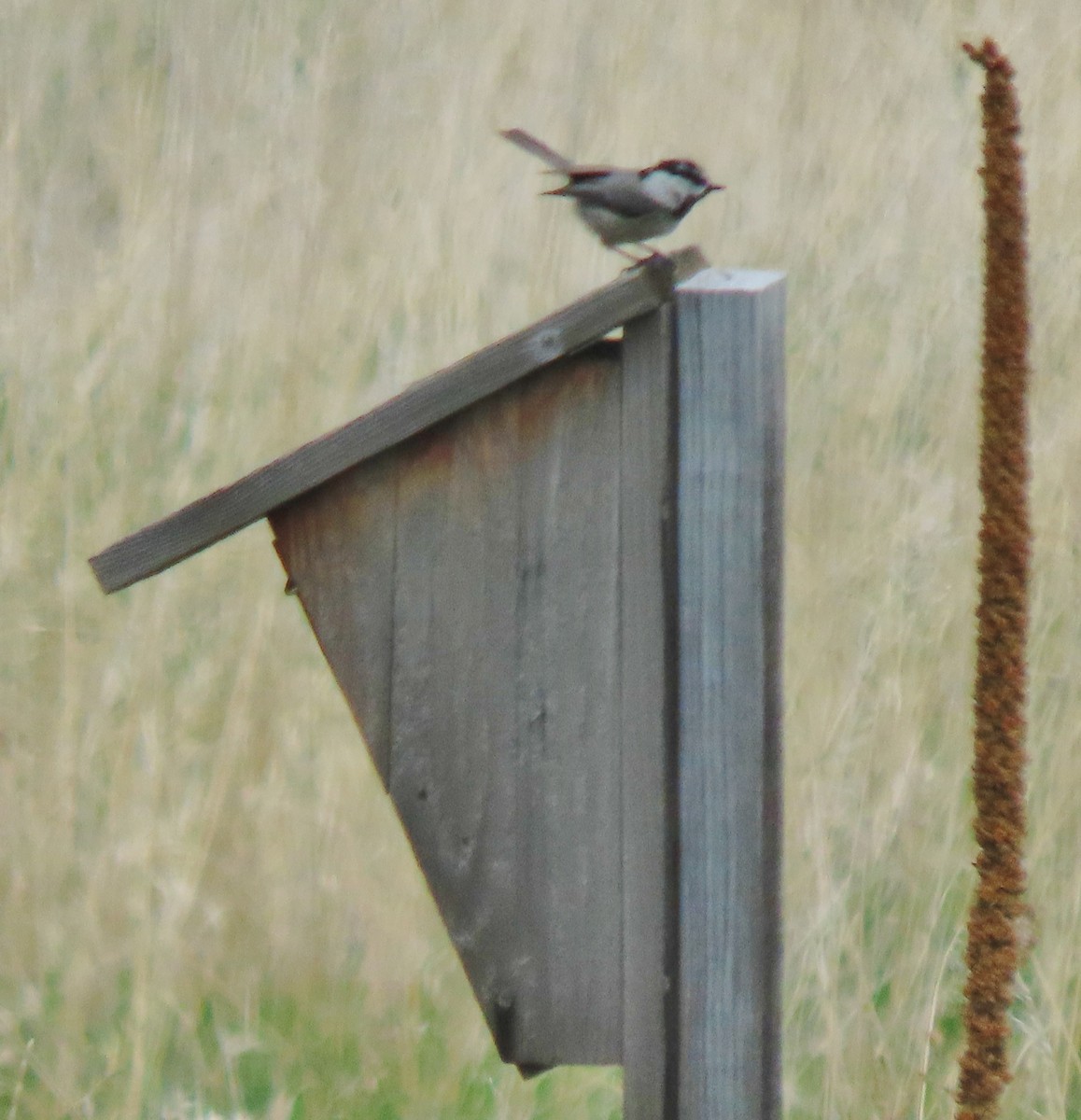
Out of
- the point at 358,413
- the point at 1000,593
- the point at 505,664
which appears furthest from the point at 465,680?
the point at 358,413

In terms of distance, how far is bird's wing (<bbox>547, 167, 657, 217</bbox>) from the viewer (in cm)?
182

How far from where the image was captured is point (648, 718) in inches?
50.1

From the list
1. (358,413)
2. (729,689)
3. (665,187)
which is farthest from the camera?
(358,413)

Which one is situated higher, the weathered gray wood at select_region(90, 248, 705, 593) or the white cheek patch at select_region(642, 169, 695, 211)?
the white cheek patch at select_region(642, 169, 695, 211)

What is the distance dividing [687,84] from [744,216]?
0.31m

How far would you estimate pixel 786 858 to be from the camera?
235 cm

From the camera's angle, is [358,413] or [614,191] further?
[358,413]

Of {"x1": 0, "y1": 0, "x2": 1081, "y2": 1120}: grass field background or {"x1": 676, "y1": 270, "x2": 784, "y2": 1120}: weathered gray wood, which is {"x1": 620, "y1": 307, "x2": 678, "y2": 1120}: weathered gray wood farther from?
{"x1": 0, "y1": 0, "x2": 1081, "y2": 1120}: grass field background

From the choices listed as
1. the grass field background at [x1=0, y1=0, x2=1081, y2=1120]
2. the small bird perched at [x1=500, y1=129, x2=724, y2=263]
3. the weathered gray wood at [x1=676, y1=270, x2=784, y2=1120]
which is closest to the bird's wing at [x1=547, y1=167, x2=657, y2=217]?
the small bird perched at [x1=500, y1=129, x2=724, y2=263]

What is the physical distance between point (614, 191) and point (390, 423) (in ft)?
2.20

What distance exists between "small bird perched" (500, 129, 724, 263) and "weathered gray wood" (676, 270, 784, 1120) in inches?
20.9

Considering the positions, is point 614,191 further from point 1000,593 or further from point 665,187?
point 1000,593

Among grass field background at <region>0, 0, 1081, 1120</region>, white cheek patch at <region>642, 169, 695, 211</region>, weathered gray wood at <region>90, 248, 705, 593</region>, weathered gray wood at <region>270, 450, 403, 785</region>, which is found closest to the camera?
weathered gray wood at <region>90, 248, 705, 593</region>

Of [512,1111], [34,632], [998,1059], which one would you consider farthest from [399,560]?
[34,632]
